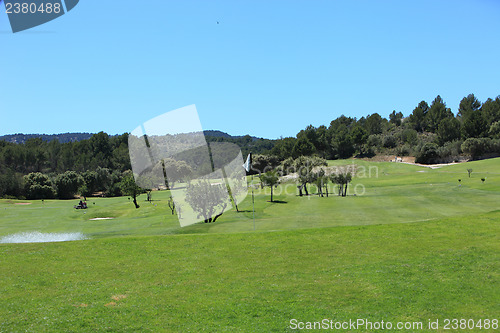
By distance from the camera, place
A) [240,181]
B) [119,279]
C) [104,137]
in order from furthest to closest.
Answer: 1. [104,137]
2. [240,181]
3. [119,279]

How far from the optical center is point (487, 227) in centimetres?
2211

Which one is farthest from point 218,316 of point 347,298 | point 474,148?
point 474,148

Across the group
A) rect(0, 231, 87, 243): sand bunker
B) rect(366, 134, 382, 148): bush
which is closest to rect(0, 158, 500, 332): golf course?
rect(0, 231, 87, 243): sand bunker

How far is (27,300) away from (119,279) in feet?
11.2

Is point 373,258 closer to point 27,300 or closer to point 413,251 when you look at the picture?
point 413,251

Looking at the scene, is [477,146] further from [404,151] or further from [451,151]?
[404,151]

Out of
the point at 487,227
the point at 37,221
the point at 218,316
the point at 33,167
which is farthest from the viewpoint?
the point at 33,167

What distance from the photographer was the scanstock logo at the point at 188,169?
34.4 meters

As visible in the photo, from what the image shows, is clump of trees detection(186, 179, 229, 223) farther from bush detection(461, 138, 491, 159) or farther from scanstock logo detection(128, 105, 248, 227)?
bush detection(461, 138, 491, 159)

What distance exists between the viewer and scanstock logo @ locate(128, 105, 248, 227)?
34381 millimetres

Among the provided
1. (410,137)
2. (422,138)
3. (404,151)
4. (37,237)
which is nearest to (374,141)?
(410,137)

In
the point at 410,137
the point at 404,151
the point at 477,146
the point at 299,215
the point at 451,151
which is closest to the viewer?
the point at 299,215

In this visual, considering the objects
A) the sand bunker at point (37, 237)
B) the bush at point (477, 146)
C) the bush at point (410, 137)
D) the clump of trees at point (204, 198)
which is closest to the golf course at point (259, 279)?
the sand bunker at point (37, 237)

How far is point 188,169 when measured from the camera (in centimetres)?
11088
